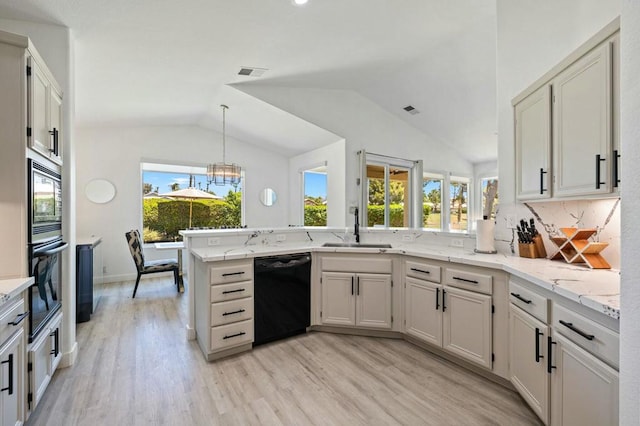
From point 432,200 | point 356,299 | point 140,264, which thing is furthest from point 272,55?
point 432,200

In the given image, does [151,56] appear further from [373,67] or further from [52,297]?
[373,67]

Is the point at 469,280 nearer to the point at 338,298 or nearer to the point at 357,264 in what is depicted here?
the point at 357,264

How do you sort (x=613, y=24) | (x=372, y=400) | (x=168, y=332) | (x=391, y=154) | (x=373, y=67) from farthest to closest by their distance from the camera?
(x=391, y=154)
(x=373, y=67)
(x=168, y=332)
(x=372, y=400)
(x=613, y=24)

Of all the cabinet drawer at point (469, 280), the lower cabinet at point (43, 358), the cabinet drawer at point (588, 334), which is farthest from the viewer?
the cabinet drawer at point (469, 280)

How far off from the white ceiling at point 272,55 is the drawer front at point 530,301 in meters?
2.45

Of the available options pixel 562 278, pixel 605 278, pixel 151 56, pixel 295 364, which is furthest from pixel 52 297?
pixel 605 278

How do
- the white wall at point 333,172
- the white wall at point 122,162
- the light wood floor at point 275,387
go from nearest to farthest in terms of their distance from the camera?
the light wood floor at point 275,387
the white wall at point 333,172
the white wall at point 122,162

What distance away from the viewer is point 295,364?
7.89 feet

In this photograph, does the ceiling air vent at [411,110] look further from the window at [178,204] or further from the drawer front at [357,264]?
the window at [178,204]

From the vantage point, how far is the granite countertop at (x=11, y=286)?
134 centimetres

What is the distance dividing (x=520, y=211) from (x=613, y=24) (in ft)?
4.62

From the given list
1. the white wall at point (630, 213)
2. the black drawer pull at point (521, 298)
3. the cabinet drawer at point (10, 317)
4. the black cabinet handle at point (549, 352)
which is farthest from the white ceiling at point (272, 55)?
the black cabinet handle at point (549, 352)

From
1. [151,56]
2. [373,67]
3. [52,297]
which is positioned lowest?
[52,297]

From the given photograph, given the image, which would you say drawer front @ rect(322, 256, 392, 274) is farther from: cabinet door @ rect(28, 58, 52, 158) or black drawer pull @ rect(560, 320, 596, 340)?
cabinet door @ rect(28, 58, 52, 158)
